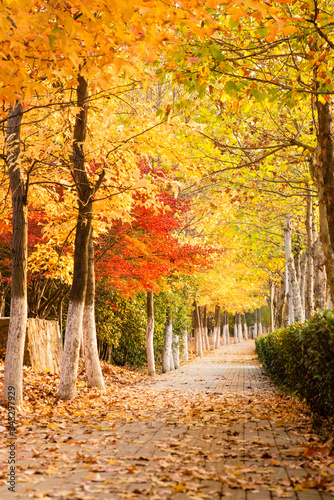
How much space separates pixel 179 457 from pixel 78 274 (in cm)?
574

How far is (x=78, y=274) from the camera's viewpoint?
33.8 feet

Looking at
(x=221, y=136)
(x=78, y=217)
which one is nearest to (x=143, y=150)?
(x=78, y=217)

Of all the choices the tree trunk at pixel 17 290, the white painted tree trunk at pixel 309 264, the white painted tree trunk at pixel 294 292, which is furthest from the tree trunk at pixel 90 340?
the white painted tree trunk at pixel 294 292

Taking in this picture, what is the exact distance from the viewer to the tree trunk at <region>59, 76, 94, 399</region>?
9945mm

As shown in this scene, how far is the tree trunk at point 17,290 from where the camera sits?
8242 millimetres

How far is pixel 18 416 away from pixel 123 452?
3.06 m

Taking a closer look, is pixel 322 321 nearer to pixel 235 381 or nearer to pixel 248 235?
pixel 235 381

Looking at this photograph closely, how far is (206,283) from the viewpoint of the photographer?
102ft

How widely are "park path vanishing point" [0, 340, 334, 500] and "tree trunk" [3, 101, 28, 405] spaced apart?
1.43 metres

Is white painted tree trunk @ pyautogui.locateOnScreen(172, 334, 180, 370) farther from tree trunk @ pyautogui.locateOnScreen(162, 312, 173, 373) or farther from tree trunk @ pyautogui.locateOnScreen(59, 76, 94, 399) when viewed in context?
tree trunk @ pyautogui.locateOnScreen(59, 76, 94, 399)

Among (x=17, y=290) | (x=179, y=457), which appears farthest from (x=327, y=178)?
(x=17, y=290)

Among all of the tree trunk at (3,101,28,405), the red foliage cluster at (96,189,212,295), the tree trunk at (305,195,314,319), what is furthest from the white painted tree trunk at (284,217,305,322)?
the tree trunk at (3,101,28,405)

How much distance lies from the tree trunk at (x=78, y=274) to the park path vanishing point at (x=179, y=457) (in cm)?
154

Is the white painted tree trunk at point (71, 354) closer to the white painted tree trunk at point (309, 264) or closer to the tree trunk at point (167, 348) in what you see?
the white painted tree trunk at point (309, 264)
